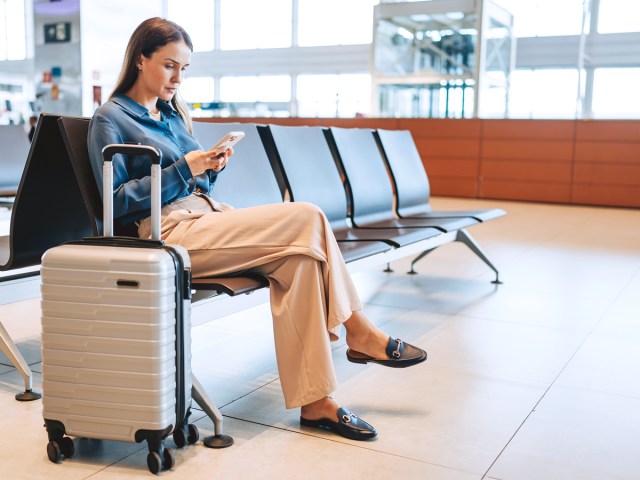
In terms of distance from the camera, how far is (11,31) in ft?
38.2

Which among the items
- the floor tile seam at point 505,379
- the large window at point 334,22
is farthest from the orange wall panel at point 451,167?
the large window at point 334,22

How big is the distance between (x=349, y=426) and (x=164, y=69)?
105 centimetres

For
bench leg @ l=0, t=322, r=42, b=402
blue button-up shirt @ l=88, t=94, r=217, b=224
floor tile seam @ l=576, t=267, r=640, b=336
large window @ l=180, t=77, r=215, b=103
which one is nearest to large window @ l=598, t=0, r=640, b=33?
large window @ l=180, t=77, r=215, b=103

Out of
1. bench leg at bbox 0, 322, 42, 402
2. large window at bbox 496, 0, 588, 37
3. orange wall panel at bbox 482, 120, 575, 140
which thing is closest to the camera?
bench leg at bbox 0, 322, 42, 402

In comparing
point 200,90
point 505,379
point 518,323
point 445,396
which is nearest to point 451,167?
point 518,323

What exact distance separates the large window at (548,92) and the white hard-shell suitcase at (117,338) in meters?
15.1

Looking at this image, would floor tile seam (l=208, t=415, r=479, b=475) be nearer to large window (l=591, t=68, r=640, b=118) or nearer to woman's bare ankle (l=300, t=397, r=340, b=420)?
woman's bare ankle (l=300, t=397, r=340, b=420)

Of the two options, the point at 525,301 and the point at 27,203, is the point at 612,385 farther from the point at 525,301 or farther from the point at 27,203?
the point at 27,203

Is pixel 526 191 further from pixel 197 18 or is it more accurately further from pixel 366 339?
pixel 197 18

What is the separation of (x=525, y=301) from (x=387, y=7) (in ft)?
27.8

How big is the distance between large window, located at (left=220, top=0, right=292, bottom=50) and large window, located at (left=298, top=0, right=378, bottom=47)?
0.46 metres

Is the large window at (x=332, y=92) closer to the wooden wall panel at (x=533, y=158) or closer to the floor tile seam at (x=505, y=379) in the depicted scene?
the wooden wall panel at (x=533, y=158)

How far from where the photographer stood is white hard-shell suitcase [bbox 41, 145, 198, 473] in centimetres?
154

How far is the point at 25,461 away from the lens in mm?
1633
